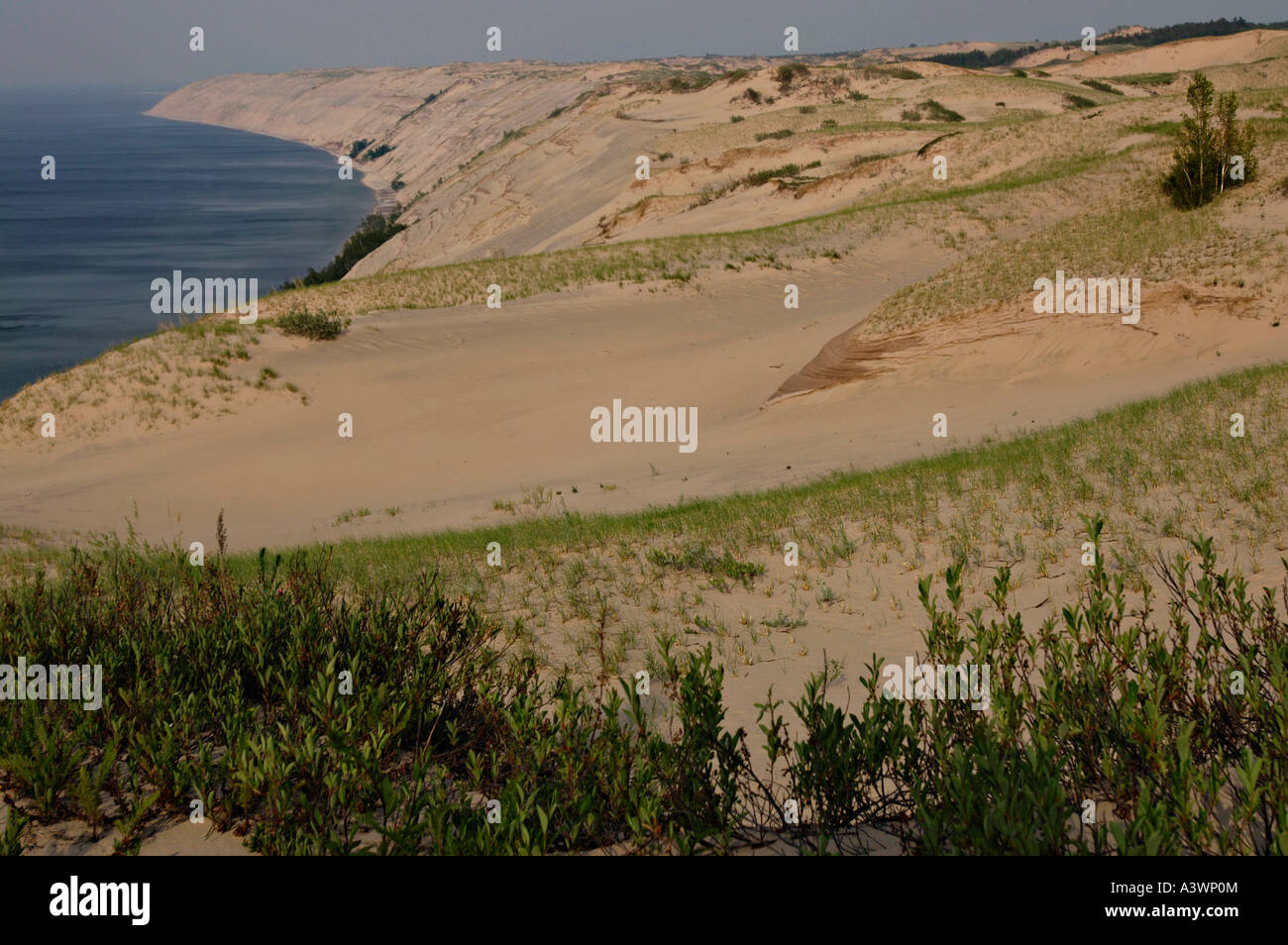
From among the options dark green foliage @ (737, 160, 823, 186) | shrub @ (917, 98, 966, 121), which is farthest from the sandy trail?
shrub @ (917, 98, 966, 121)

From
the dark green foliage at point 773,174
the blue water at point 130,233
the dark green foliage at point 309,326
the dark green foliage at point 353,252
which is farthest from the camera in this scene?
the dark green foliage at point 353,252

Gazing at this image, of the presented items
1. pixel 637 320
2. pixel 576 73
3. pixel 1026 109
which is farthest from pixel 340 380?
pixel 576 73

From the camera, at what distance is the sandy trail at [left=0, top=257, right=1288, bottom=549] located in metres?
14.2

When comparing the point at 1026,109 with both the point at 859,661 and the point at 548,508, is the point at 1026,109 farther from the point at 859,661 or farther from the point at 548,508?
the point at 859,661

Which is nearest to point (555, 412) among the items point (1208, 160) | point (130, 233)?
point (1208, 160)

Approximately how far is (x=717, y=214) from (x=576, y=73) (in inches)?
6163

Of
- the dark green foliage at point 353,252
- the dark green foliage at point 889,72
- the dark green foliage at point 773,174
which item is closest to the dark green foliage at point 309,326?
the dark green foliage at point 773,174

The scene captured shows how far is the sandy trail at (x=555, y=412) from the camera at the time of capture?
14.2 metres

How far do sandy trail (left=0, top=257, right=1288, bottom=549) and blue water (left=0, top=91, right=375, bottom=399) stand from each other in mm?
22214

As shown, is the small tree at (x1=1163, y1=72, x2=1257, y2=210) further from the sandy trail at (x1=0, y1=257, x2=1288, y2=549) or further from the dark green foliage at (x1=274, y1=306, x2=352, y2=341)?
the dark green foliage at (x1=274, y1=306, x2=352, y2=341)

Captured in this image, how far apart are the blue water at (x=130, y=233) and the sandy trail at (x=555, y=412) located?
22.2 meters

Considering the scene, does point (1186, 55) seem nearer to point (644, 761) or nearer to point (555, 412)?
point (555, 412)

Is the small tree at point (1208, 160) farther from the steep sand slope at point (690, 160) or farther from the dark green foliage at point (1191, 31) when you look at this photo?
the dark green foliage at point (1191, 31)

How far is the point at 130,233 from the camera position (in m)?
79.9
